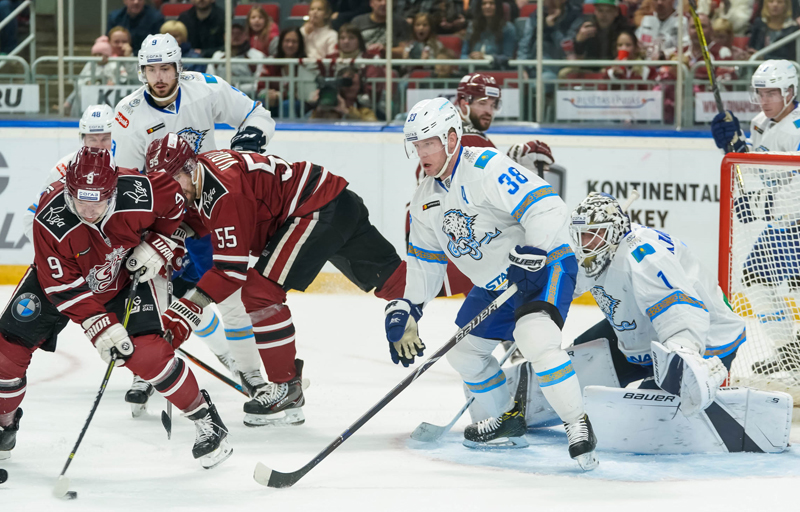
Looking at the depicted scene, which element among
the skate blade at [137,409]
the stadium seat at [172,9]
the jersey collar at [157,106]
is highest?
the stadium seat at [172,9]

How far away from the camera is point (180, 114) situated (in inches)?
172

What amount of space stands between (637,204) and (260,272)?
2886 millimetres

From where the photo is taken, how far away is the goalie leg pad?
10.8 ft

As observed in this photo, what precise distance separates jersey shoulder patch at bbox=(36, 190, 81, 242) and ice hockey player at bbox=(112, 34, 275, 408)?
101cm

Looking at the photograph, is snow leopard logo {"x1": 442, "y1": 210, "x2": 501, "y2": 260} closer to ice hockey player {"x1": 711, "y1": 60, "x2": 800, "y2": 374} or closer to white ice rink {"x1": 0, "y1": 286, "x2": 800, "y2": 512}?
white ice rink {"x1": 0, "y1": 286, "x2": 800, "y2": 512}

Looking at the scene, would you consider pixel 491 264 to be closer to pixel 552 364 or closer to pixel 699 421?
pixel 552 364

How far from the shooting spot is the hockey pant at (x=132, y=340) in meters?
3.10

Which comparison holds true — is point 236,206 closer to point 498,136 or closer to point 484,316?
point 484,316

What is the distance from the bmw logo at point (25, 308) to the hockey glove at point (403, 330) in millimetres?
1050

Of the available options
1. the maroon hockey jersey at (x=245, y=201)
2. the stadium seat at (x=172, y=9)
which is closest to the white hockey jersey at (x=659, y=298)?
the maroon hockey jersey at (x=245, y=201)

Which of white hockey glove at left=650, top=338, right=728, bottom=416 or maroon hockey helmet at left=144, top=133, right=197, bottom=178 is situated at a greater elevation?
maroon hockey helmet at left=144, top=133, right=197, bottom=178

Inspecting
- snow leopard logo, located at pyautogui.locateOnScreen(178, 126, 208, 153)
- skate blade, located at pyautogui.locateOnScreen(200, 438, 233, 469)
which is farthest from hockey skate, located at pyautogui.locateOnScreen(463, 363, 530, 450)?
snow leopard logo, located at pyautogui.locateOnScreen(178, 126, 208, 153)

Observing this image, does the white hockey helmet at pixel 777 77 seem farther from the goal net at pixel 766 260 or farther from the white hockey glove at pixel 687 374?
the white hockey glove at pixel 687 374

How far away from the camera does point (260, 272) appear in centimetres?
378
